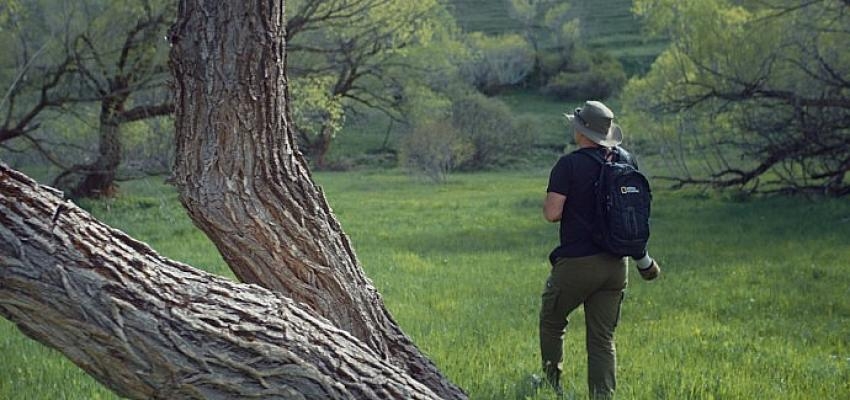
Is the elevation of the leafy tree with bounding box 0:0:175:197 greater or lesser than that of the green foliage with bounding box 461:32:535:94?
greater

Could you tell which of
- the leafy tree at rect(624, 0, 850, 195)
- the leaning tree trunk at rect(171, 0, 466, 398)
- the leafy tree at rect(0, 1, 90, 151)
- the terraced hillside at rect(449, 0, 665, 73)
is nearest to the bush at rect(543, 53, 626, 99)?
the terraced hillside at rect(449, 0, 665, 73)

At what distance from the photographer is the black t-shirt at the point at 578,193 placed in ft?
17.9

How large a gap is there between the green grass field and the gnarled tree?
1755mm

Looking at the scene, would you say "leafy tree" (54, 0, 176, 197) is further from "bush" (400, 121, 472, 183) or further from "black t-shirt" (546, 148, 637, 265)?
"bush" (400, 121, 472, 183)

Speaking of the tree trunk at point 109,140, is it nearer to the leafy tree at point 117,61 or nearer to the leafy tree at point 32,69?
the leafy tree at point 117,61

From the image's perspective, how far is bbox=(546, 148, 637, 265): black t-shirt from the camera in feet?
17.9

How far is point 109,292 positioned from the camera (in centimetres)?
340

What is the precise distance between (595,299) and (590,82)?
2913 inches

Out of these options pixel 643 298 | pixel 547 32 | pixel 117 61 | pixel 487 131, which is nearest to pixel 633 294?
pixel 643 298

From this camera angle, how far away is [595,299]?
5.63 meters

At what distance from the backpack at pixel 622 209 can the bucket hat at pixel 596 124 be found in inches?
8.3

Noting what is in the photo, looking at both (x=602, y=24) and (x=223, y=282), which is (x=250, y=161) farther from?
(x=602, y=24)

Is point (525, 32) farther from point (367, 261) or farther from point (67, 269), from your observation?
point (67, 269)

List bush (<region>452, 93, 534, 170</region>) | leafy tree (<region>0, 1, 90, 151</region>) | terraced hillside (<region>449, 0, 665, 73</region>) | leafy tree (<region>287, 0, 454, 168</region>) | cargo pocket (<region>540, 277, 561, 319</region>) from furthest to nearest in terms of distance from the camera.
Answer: terraced hillside (<region>449, 0, 665, 73</region>)
bush (<region>452, 93, 534, 170</region>)
leafy tree (<region>287, 0, 454, 168</region>)
leafy tree (<region>0, 1, 90, 151</region>)
cargo pocket (<region>540, 277, 561, 319</region>)
